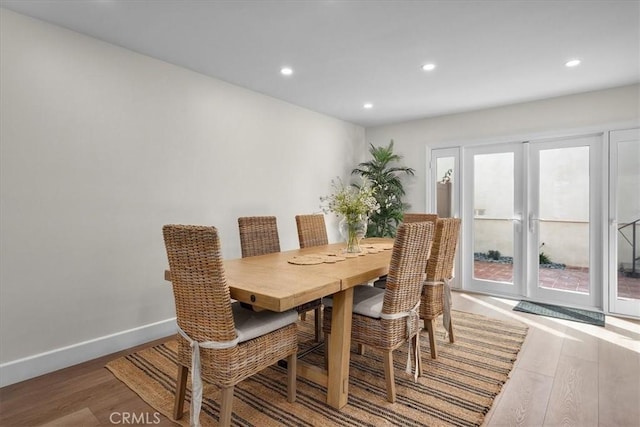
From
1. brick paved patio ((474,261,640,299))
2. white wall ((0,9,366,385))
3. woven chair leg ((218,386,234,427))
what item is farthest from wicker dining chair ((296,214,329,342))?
brick paved patio ((474,261,640,299))

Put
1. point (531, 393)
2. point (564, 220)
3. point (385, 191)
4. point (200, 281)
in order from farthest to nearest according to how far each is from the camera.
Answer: point (385, 191) → point (564, 220) → point (531, 393) → point (200, 281)

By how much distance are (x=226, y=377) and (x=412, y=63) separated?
9.36 feet

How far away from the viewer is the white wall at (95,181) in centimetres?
228

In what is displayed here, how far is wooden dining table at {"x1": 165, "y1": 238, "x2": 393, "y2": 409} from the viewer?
62.4 inches

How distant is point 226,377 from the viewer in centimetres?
158

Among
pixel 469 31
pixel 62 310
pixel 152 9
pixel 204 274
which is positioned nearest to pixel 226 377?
pixel 204 274

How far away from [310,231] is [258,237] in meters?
0.65

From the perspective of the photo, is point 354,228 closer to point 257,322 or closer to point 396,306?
point 396,306

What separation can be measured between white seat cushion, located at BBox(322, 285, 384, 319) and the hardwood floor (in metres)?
0.83

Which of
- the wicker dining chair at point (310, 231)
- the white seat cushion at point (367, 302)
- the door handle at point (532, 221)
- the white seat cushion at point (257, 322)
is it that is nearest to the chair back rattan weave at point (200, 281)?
the white seat cushion at point (257, 322)

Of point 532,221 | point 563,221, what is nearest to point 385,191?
point 532,221

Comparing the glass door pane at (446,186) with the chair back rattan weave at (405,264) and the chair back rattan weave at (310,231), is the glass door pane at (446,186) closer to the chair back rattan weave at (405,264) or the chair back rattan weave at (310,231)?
the chair back rattan weave at (310,231)

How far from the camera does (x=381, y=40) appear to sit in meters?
2.61

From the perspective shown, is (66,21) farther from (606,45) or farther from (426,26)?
(606,45)
